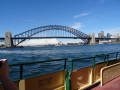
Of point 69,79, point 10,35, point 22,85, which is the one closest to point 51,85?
point 69,79

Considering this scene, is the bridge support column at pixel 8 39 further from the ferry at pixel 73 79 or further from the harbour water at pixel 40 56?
the ferry at pixel 73 79

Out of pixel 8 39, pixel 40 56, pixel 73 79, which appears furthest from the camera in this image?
pixel 8 39

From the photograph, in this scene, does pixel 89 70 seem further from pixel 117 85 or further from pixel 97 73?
pixel 117 85

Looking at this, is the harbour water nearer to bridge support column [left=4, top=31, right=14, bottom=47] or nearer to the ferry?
the ferry

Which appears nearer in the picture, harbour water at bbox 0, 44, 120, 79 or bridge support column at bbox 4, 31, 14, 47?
harbour water at bbox 0, 44, 120, 79

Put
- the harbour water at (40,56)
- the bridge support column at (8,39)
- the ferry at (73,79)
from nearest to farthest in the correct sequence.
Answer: the ferry at (73,79) < the harbour water at (40,56) < the bridge support column at (8,39)

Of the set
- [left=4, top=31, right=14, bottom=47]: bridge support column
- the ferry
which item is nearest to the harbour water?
the ferry

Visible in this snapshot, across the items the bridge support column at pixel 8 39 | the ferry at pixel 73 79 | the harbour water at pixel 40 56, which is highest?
the bridge support column at pixel 8 39

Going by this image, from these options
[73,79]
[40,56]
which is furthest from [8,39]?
[73,79]

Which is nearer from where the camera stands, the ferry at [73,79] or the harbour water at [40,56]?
the ferry at [73,79]

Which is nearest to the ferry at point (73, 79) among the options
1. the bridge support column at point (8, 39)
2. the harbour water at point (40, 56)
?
the harbour water at point (40, 56)

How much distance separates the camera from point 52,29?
11981 cm

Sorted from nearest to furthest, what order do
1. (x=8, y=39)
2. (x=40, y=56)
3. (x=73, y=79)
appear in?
(x=73, y=79), (x=40, y=56), (x=8, y=39)

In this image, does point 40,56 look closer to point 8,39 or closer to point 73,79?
point 73,79
